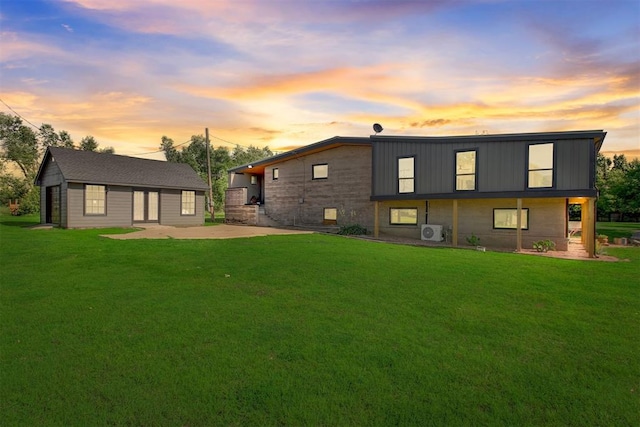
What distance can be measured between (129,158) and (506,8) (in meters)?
26.2

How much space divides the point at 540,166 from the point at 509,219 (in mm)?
3073

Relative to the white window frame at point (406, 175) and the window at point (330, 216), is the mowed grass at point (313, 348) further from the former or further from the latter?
the window at point (330, 216)

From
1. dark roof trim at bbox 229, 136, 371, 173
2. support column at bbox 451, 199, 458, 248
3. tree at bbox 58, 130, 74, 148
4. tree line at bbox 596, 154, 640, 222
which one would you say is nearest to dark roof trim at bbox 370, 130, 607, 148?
dark roof trim at bbox 229, 136, 371, 173

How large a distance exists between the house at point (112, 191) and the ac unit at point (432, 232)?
1751cm

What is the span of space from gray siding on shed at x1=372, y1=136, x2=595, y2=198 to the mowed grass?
356 inches

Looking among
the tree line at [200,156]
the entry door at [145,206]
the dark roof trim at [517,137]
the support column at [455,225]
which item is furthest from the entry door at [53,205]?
the tree line at [200,156]

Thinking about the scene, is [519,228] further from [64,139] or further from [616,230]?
[64,139]

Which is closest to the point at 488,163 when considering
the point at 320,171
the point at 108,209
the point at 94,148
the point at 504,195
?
the point at 504,195

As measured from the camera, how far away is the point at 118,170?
2409cm

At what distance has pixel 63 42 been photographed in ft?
42.7

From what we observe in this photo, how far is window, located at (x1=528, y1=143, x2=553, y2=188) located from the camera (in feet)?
55.5

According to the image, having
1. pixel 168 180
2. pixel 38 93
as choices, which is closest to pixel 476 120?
pixel 168 180

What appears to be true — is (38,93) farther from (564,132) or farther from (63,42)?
(564,132)

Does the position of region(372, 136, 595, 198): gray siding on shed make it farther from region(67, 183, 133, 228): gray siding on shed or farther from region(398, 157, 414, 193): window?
region(67, 183, 133, 228): gray siding on shed
